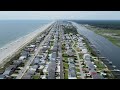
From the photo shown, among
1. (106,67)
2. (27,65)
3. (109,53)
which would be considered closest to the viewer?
(27,65)

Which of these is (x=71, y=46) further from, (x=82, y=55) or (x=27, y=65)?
(x=27, y=65)

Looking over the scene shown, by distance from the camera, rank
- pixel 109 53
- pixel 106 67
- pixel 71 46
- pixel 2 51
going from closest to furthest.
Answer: pixel 106 67 → pixel 2 51 → pixel 109 53 → pixel 71 46
